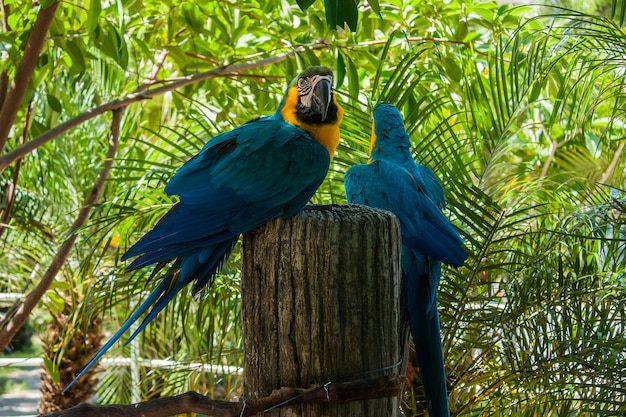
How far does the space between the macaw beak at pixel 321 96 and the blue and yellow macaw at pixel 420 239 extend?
15.0 inches

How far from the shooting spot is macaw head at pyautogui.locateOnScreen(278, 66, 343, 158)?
152 centimetres

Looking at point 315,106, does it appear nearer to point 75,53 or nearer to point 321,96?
point 321,96

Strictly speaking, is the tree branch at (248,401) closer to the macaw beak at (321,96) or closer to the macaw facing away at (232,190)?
the macaw facing away at (232,190)

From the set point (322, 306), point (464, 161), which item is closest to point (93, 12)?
point (322, 306)

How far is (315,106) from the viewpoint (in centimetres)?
153

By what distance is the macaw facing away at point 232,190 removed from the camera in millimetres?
1289

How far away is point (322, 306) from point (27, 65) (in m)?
1.33

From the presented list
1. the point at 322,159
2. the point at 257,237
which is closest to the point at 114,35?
the point at 322,159

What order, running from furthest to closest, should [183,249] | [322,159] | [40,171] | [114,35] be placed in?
[40,171] → [114,35] → [322,159] → [183,249]

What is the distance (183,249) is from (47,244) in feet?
8.97

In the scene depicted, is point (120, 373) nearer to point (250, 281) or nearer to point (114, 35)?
point (114, 35)

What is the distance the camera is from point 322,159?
1464mm

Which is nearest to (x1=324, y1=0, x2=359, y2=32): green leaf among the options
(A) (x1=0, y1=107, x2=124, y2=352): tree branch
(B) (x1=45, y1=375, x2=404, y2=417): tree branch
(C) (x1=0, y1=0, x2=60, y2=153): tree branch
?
(B) (x1=45, y1=375, x2=404, y2=417): tree branch

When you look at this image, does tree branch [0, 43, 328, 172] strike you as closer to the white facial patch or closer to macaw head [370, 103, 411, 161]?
macaw head [370, 103, 411, 161]
